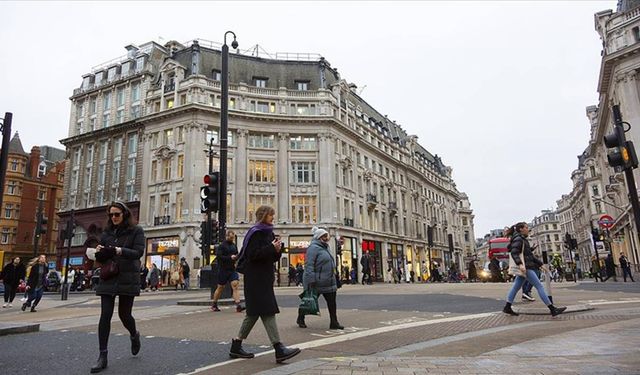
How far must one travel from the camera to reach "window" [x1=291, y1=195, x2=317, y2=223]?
135 ft

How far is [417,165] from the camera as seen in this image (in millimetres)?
66125

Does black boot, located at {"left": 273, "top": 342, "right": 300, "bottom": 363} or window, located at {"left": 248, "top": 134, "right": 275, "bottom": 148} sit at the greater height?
window, located at {"left": 248, "top": 134, "right": 275, "bottom": 148}

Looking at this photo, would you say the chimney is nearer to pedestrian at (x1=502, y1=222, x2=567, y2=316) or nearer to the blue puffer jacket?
the blue puffer jacket

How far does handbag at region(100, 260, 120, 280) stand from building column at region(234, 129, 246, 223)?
113 ft

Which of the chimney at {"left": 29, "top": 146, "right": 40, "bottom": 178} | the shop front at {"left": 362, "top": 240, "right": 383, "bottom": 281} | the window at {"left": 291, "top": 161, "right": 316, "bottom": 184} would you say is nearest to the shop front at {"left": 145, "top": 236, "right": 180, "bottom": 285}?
the window at {"left": 291, "top": 161, "right": 316, "bottom": 184}

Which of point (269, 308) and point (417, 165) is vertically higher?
point (417, 165)

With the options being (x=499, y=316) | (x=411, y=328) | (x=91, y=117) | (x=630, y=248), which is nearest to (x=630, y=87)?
(x=630, y=248)

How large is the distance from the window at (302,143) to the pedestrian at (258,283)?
38.2m

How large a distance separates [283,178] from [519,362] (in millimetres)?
37738

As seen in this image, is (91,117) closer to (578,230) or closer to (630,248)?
(630,248)

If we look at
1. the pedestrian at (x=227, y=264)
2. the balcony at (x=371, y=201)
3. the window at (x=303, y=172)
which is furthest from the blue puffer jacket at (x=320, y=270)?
the balcony at (x=371, y=201)

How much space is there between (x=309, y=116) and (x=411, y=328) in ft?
120

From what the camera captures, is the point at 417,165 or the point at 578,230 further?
the point at 578,230

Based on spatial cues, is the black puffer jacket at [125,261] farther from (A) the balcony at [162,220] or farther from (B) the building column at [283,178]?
(A) the balcony at [162,220]
